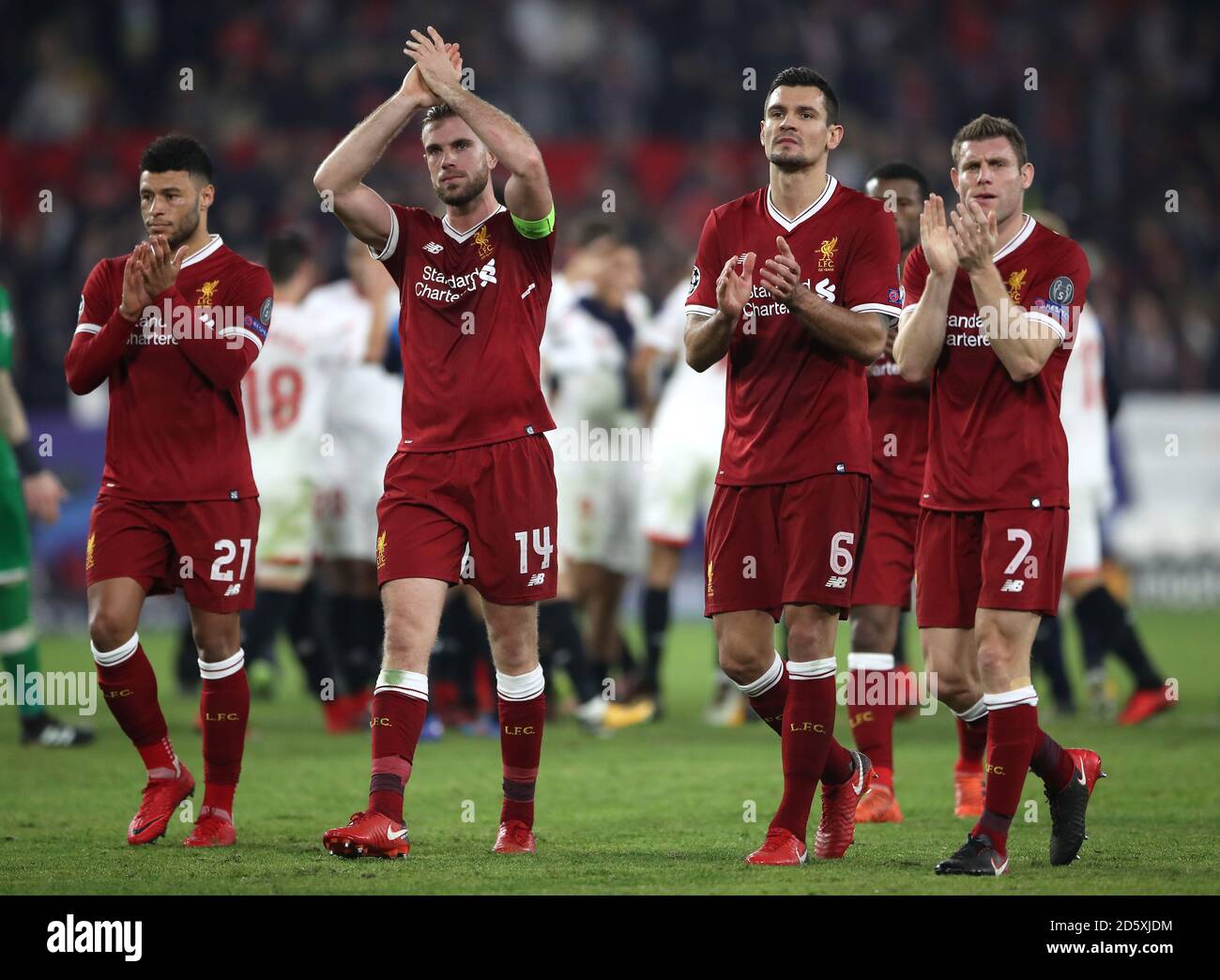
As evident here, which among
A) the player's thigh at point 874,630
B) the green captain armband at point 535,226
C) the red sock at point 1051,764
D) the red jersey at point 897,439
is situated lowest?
the red sock at point 1051,764

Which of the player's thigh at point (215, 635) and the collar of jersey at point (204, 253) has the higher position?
the collar of jersey at point (204, 253)

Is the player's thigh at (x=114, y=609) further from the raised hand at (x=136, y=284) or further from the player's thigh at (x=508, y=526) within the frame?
the player's thigh at (x=508, y=526)

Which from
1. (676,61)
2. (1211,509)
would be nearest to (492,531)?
(1211,509)

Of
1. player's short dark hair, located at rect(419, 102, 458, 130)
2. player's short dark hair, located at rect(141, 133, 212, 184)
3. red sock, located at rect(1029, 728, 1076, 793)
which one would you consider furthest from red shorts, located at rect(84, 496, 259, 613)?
red sock, located at rect(1029, 728, 1076, 793)

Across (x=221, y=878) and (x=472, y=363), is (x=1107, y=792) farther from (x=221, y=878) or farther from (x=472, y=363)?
(x=221, y=878)

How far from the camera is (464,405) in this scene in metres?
6.60

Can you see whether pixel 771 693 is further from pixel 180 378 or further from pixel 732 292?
pixel 180 378

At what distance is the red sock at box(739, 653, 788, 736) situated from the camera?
6617mm

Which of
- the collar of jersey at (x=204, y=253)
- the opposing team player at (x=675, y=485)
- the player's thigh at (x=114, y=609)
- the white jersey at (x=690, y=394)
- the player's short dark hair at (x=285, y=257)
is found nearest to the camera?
the player's thigh at (x=114, y=609)

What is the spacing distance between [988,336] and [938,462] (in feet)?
1.72

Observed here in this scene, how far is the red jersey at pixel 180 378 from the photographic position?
693 cm

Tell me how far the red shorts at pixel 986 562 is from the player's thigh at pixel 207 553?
2593 millimetres

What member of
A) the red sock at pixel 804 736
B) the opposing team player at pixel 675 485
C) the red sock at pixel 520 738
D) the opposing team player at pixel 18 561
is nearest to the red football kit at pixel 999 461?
the red sock at pixel 804 736

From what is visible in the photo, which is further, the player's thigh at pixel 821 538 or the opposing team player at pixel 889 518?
the opposing team player at pixel 889 518
